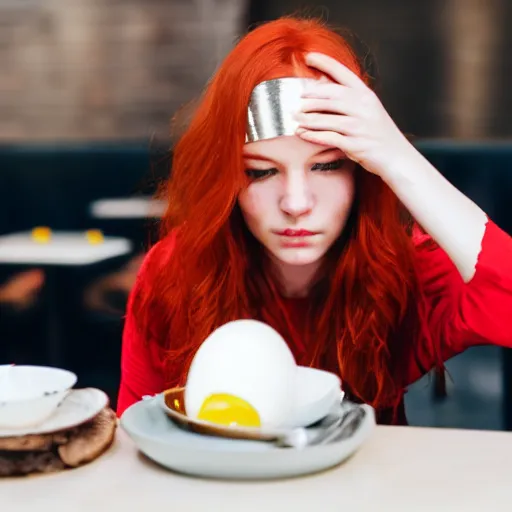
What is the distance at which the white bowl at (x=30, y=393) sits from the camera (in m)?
0.71

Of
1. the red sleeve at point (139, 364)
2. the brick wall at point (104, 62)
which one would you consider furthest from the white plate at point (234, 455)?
the brick wall at point (104, 62)

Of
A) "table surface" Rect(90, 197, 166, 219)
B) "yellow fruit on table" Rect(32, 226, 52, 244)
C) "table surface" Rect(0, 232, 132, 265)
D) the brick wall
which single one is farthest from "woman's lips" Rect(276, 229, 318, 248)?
the brick wall

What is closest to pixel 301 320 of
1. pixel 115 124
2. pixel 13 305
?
pixel 13 305

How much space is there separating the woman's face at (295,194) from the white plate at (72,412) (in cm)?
33

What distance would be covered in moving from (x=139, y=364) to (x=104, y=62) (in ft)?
7.42

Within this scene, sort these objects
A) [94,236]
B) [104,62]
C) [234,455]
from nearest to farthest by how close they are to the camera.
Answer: [234,455] < [94,236] < [104,62]

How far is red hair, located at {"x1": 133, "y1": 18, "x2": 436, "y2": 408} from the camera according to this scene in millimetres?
1068

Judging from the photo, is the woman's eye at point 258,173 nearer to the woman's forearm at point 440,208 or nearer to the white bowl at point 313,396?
the woman's forearm at point 440,208

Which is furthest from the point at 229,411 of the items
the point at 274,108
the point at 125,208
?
the point at 125,208

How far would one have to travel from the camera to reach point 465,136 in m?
2.99

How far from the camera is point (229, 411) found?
28.4 inches

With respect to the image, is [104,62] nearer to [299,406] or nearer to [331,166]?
[331,166]

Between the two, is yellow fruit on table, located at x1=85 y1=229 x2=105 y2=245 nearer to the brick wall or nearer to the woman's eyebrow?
the brick wall

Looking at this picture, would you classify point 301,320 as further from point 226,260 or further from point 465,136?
point 465,136
